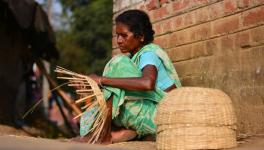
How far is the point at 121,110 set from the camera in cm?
339

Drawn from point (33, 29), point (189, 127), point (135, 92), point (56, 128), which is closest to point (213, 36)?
point (135, 92)

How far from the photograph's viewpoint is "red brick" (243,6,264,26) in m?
3.36

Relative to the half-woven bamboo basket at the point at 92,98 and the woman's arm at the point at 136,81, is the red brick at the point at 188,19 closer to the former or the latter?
the woman's arm at the point at 136,81

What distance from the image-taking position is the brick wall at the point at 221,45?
338 cm

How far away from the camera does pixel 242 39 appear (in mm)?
3516

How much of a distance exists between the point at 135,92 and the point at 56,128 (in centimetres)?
741

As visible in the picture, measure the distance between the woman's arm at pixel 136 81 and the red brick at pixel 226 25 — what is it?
2.44 ft

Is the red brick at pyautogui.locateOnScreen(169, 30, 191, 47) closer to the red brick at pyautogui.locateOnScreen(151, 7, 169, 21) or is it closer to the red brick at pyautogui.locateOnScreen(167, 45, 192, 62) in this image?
the red brick at pyautogui.locateOnScreen(167, 45, 192, 62)

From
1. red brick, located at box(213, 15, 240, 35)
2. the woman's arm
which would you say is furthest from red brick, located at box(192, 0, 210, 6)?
the woman's arm

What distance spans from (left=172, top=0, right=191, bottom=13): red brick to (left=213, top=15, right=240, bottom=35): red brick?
41cm

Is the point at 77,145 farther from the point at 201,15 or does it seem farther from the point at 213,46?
the point at 201,15

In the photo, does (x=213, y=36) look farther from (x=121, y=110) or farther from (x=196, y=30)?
(x=121, y=110)

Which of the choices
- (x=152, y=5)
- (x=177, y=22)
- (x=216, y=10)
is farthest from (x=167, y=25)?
(x=216, y=10)

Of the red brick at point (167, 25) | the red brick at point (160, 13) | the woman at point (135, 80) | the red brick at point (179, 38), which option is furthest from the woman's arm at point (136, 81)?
the red brick at point (160, 13)
